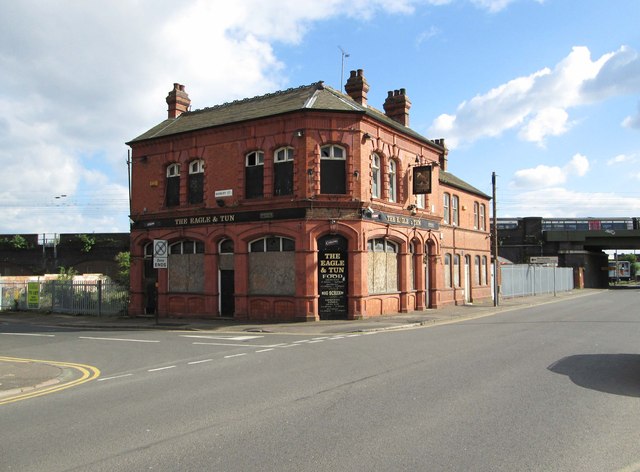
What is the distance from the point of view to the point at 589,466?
507 cm

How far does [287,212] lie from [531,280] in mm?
32831

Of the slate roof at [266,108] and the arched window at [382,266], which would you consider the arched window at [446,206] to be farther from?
the arched window at [382,266]

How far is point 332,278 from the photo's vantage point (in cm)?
2183

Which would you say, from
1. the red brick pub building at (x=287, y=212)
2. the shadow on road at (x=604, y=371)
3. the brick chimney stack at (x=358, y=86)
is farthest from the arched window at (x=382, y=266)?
the shadow on road at (x=604, y=371)

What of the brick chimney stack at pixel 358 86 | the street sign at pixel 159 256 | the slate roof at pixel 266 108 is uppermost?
the brick chimney stack at pixel 358 86

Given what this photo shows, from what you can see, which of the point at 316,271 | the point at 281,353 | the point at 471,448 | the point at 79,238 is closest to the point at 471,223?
the point at 316,271

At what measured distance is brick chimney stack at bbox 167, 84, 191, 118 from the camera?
29578mm

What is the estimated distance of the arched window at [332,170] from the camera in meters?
21.9

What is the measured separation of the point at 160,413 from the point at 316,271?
1431cm

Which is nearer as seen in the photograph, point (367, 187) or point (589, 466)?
point (589, 466)

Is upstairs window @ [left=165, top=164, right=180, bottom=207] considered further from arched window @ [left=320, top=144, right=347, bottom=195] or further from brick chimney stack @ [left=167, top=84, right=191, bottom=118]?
arched window @ [left=320, top=144, right=347, bottom=195]

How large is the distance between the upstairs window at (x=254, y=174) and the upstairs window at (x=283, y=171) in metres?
0.70

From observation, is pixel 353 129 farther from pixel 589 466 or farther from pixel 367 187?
pixel 589 466

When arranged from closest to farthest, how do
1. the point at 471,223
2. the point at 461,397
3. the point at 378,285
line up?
the point at 461,397
the point at 378,285
the point at 471,223
